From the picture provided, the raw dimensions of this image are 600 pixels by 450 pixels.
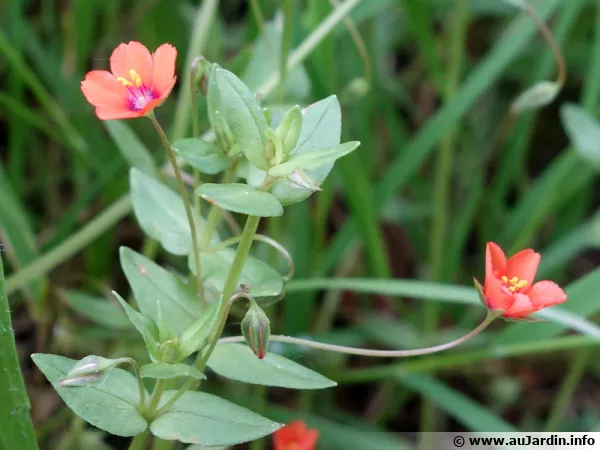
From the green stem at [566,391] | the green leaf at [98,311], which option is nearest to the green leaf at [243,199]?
the green leaf at [98,311]

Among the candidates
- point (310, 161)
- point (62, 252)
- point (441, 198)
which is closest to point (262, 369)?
point (310, 161)

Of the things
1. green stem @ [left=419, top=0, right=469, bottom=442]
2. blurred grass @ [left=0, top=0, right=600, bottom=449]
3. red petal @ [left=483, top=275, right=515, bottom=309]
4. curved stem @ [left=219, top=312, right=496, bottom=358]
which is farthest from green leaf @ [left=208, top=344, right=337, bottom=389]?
green stem @ [left=419, top=0, right=469, bottom=442]

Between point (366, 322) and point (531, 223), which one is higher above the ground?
point (531, 223)

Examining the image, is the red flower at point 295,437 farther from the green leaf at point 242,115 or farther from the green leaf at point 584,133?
the green leaf at point 584,133

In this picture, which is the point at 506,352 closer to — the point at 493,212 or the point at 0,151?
the point at 493,212

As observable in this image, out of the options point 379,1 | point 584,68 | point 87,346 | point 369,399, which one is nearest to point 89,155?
point 87,346

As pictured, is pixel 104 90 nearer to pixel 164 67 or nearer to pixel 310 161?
pixel 164 67

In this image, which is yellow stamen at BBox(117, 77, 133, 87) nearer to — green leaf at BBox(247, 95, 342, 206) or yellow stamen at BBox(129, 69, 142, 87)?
yellow stamen at BBox(129, 69, 142, 87)
